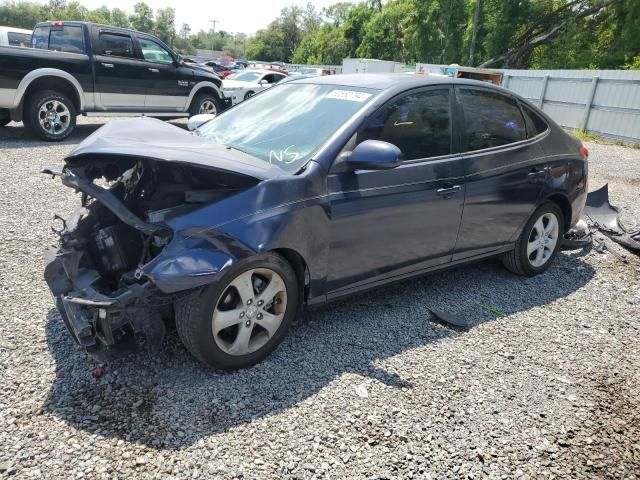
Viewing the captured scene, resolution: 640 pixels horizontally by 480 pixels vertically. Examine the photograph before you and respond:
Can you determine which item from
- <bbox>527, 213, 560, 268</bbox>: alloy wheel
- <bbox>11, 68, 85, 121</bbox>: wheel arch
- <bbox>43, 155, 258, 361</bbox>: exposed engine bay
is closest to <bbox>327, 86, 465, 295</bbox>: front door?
<bbox>43, 155, 258, 361</bbox>: exposed engine bay

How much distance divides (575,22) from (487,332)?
37481mm

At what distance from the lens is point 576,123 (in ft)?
54.8

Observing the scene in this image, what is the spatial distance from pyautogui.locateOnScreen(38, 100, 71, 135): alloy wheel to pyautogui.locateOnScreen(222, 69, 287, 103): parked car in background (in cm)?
659

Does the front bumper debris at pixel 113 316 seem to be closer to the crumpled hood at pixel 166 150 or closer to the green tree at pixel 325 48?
the crumpled hood at pixel 166 150

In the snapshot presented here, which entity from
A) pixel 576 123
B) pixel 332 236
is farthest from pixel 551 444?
pixel 576 123

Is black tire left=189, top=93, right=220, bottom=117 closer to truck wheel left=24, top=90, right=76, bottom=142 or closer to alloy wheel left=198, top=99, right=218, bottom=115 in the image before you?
alloy wheel left=198, top=99, right=218, bottom=115

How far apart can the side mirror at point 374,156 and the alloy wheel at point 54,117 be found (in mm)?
7901

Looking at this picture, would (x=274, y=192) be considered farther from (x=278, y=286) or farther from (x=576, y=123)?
(x=576, y=123)

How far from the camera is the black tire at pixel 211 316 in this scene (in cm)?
270

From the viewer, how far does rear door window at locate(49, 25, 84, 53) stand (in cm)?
945

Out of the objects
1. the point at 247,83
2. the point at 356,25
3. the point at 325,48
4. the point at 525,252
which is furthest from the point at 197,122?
the point at 325,48

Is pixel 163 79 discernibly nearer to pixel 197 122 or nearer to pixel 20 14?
pixel 197 122

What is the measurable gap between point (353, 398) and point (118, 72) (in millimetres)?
9091

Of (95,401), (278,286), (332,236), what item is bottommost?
(95,401)
